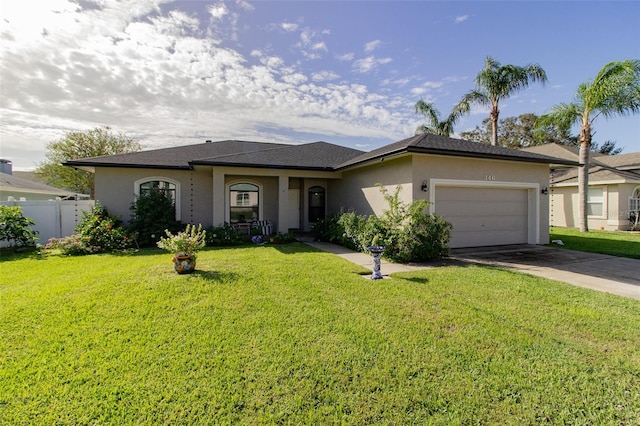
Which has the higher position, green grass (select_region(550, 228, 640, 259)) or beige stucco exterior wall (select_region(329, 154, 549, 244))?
beige stucco exterior wall (select_region(329, 154, 549, 244))

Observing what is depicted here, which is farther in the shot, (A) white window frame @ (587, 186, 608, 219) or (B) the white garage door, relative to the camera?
(A) white window frame @ (587, 186, 608, 219)

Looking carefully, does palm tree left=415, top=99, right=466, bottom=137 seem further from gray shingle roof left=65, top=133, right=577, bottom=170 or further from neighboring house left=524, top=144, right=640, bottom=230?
gray shingle roof left=65, top=133, right=577, bottom=170

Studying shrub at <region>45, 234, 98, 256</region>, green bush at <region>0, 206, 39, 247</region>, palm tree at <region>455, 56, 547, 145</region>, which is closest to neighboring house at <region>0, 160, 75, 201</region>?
green bush at <region>0, 206, 39, 247</region>

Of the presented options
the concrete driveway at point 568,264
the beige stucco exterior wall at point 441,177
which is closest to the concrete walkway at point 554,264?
the concrete driveway at point 568,264

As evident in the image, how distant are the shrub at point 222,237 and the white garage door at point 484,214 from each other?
7725 mm

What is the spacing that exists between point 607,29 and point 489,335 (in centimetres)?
1284

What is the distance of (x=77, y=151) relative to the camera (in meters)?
28.9

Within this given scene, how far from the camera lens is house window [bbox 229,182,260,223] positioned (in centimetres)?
1404

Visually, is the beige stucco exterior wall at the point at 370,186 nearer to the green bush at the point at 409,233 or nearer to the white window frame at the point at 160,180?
the green bush at the point at 409,233

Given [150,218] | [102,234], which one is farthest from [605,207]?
[102,234]

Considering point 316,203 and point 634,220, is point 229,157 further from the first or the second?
point 634,220

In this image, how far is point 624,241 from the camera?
39.3 feet

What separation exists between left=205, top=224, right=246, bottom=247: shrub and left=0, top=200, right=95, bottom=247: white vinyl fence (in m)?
5.32

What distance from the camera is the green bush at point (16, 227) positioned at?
10016 millimetres
